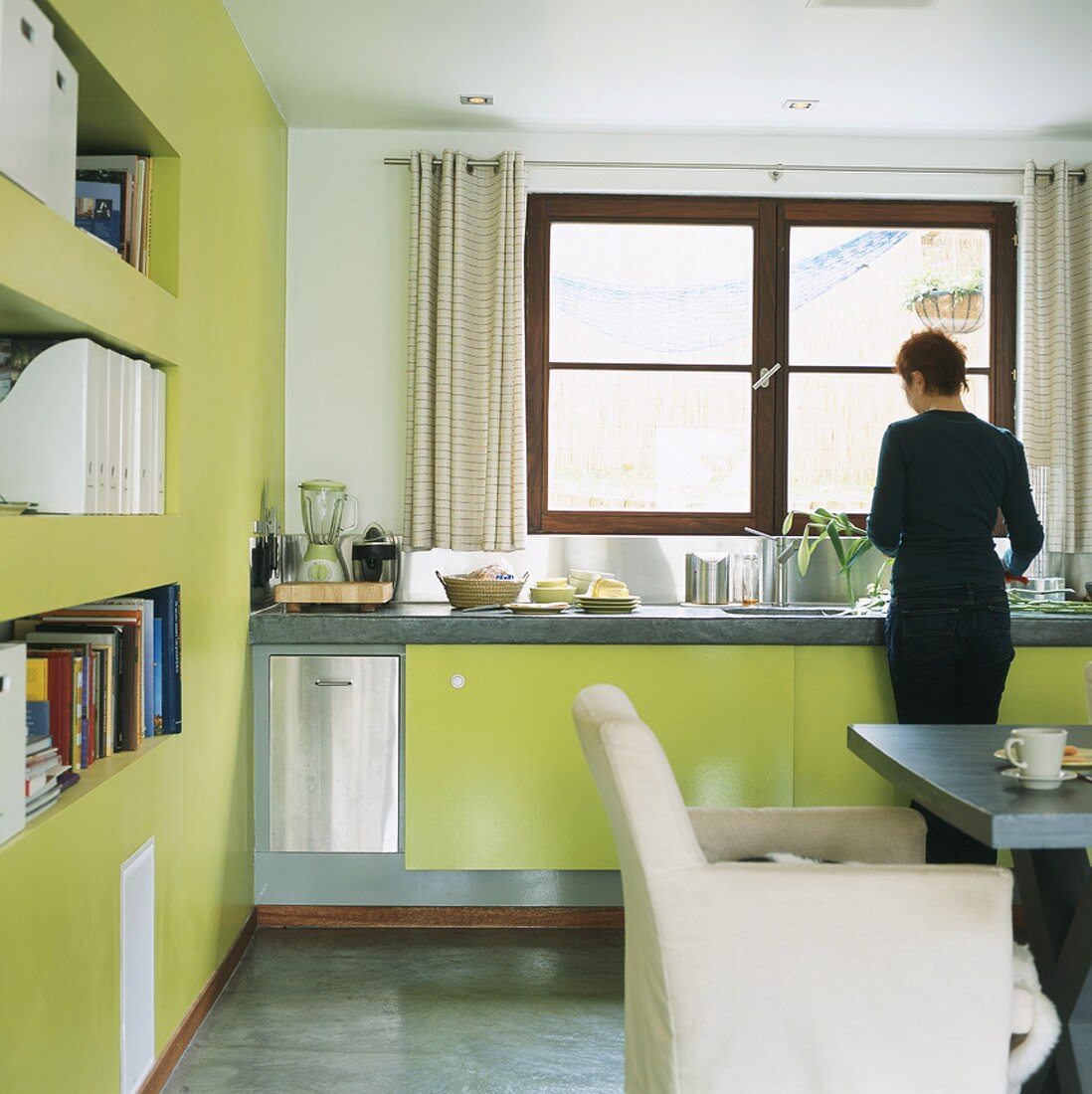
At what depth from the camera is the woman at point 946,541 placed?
3090 millimetres

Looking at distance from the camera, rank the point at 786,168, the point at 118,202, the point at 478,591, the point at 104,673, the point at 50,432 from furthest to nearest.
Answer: the point at 786,168
the point at 478,591
the point at 118,202
the point at 104,673
the point at 50,432

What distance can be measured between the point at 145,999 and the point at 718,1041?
1243 millimetres

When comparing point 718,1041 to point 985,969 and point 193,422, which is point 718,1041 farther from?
point 193,422

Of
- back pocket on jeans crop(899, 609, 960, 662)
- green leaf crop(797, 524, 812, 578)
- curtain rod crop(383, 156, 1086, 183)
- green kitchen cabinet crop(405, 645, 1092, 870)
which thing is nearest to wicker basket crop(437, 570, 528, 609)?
green kitchen cabinet crop(405, 645, 1092, 870)

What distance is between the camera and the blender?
12.2 feet

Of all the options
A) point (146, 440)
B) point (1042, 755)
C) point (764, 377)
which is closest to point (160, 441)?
point (146, 440)

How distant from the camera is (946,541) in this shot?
3.11 metres

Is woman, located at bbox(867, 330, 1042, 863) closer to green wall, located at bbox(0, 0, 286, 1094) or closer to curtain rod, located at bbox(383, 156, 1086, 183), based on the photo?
curtain rod, located at bbox(383, 156, 1086, 183)

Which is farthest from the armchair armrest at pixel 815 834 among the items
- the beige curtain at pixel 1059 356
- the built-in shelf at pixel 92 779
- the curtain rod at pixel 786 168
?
the curtain rod at pixel 786 168

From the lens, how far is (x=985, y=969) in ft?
5.82

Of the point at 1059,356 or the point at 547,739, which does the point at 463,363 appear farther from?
the point at 1059,356

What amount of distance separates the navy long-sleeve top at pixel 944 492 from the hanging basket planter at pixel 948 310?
1.10 metres

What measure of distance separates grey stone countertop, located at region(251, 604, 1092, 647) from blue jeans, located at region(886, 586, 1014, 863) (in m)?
0.29

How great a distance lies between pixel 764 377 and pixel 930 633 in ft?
4.28
